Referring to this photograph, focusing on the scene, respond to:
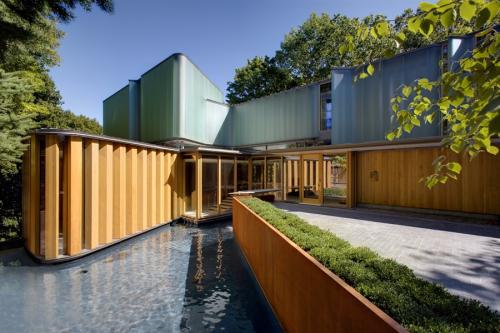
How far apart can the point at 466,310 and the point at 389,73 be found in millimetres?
11976

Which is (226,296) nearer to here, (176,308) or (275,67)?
(176,308)

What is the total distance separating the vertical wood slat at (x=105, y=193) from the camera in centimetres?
763

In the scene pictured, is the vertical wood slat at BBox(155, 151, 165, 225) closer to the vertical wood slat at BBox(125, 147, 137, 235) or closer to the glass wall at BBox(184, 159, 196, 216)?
the vertical wood slat at BBox(125, 147, 137, 235)

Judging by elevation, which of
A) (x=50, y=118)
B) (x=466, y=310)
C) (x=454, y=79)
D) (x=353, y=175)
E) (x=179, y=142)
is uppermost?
(x=50, y=118)

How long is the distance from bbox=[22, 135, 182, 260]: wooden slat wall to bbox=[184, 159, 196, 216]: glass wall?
244 cm

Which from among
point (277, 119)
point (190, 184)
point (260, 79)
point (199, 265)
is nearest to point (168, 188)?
point (190, 184)

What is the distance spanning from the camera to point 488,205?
326 inches

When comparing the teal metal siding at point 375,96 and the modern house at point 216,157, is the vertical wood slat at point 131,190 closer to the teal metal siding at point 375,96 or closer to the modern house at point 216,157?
the modern house at point 216,157

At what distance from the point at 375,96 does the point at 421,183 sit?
4523mm

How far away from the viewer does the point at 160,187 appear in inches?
416

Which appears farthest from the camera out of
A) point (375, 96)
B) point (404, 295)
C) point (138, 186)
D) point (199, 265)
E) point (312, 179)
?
point (312, 179)

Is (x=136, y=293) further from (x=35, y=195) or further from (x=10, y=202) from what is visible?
(x=10, y=202)

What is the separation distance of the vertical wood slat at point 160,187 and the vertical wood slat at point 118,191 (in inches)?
82.7

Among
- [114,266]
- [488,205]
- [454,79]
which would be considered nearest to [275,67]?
[488,205]
